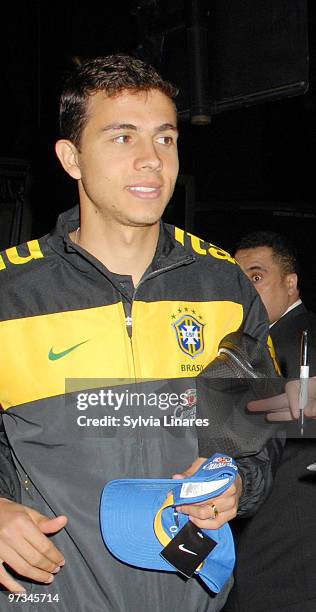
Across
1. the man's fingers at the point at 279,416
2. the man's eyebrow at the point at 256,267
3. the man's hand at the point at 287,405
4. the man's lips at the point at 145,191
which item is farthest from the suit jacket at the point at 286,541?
the man's lips at the point at 145,191

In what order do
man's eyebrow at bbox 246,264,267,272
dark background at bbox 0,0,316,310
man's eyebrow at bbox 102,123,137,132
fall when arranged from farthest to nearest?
man's eyebrow at bbox 246,264,267,272, dark background at bbox 0,0,316,310, man's eyebrow at bbox 102,123,137,132

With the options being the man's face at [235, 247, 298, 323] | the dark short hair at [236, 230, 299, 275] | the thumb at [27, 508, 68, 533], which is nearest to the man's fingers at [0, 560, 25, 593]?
the thumb at [27, 508, 68, 533]

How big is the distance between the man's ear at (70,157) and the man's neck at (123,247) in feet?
0.57

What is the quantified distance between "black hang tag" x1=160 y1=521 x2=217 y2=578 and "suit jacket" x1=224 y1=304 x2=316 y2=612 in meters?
1.64

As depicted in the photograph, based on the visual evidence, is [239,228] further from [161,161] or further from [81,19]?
[161,161]

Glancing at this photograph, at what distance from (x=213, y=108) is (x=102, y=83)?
1994 mm

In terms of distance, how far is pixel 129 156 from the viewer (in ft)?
7.36

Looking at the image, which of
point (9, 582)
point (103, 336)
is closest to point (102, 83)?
point (103, 336)

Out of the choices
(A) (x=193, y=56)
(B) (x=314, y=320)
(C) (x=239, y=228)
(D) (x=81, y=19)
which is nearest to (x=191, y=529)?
(B) (x=314, y=320)

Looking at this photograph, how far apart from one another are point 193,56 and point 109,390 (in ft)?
8.19

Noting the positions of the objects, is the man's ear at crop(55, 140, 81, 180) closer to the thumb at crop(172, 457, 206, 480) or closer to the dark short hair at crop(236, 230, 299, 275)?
the thumb at crop(172, 457, 206, 480)

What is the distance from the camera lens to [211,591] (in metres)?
2.07

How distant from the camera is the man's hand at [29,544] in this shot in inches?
74.6

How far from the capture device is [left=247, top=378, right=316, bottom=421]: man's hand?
215 cm
